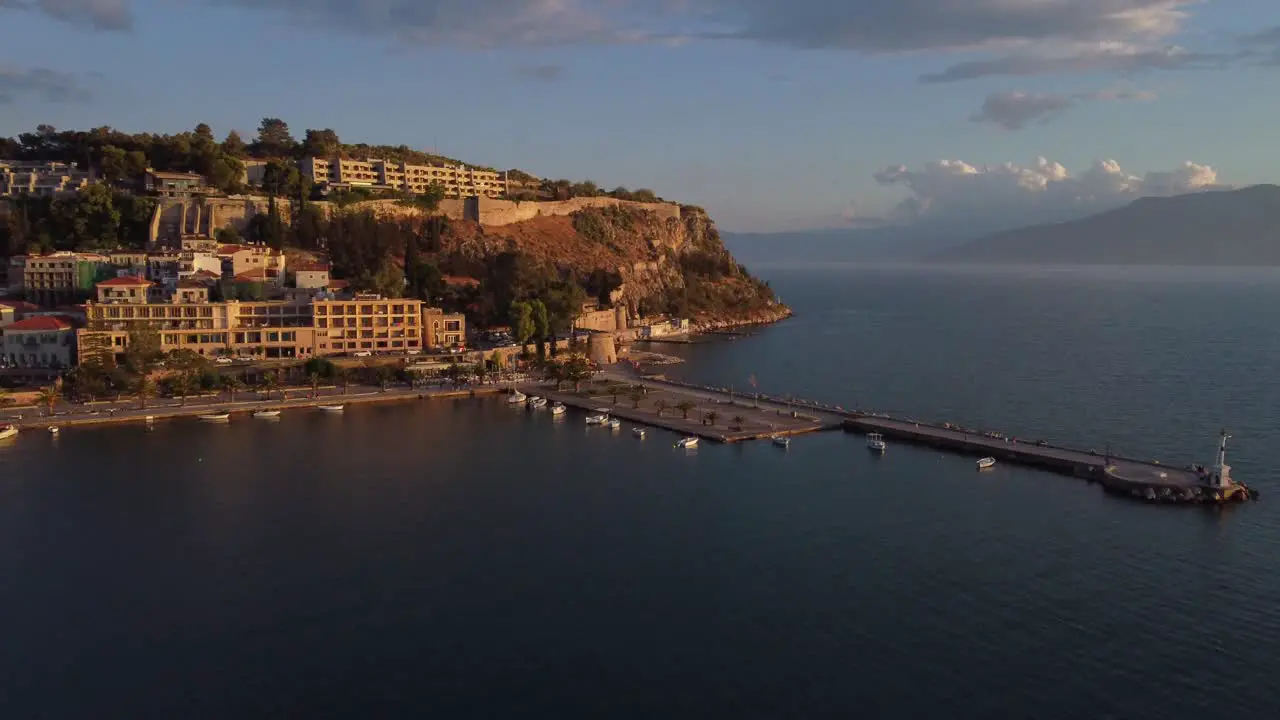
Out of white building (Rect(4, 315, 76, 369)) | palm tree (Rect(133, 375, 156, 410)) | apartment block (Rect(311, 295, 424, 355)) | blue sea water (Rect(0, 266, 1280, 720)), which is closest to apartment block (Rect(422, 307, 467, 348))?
apartment block (Rect(311, 295, 424, 355))

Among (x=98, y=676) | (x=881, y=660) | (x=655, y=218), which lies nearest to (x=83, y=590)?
(x=98, y=676)

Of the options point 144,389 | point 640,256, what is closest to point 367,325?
point 144,389

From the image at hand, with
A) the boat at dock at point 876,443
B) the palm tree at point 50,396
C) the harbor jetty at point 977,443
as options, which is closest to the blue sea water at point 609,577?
the boat at dock at point 876,443

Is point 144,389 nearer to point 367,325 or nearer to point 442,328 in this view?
point 367,325

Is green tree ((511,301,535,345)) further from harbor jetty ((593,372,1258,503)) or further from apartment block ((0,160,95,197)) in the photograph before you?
apartment block ((0,160,95,197))

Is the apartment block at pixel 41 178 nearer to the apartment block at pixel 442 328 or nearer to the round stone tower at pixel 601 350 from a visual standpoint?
the apartment block at pixel 442 328
